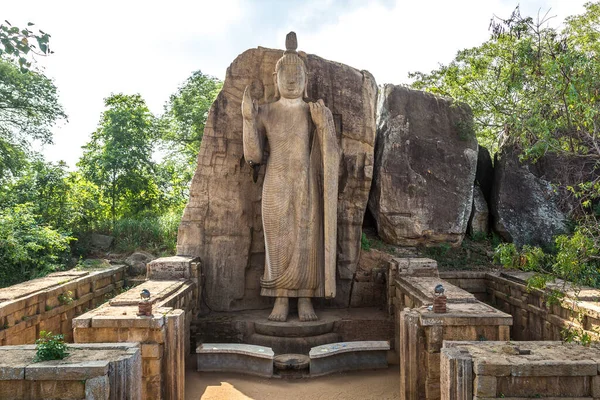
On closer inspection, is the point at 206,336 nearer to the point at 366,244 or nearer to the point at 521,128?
the point at 366,244

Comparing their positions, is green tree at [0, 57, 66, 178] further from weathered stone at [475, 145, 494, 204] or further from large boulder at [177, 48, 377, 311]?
weathered stone at [475, 145, 494, 204]

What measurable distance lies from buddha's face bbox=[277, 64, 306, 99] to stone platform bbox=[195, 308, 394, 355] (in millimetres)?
3413

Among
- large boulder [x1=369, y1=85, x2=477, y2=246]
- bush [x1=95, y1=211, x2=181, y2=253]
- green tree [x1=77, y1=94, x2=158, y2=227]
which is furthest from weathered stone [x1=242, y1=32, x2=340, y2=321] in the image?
green tree [x1=77, y1=94, x2=158, y2=227]

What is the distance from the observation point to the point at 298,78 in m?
7.64

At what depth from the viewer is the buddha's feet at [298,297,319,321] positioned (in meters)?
7.36

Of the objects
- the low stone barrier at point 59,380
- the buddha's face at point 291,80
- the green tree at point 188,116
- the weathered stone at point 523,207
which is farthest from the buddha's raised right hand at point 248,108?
the green tree at point 188,116

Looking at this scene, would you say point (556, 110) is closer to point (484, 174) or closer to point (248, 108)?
point (248, 108)

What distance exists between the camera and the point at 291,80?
25.0ft

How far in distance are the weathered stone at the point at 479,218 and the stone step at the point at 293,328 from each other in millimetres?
4955

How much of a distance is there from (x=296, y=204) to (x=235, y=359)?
2.39 m

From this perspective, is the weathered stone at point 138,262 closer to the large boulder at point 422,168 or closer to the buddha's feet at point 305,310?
the buddha's feet at point 305,310

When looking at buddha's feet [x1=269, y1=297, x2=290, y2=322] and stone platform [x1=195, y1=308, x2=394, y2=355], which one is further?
buddha's feet [x1=269, y1=297, x2=290, y2=322]

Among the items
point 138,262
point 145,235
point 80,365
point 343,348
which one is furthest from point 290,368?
point 145,235

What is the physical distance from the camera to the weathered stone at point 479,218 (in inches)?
428
